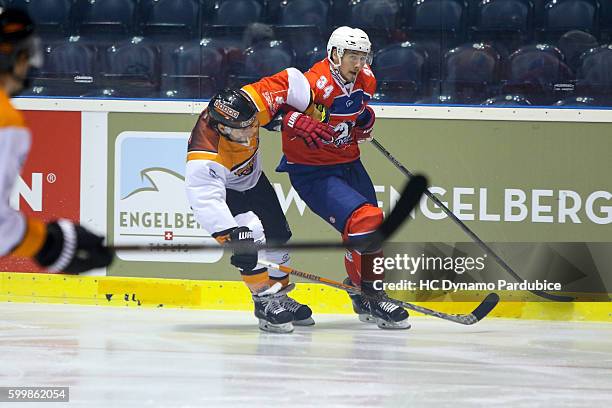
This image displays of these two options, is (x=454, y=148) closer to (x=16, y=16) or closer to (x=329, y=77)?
(x=329, y=77)

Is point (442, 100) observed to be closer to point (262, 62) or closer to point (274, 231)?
point (262, 62)

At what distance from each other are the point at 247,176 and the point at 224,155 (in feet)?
0.59

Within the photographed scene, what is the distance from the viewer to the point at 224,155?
523cm

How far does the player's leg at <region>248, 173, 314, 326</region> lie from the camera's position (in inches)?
210

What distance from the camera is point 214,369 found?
14.1 ft

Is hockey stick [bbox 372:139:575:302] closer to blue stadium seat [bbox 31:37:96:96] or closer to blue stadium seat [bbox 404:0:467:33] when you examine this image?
blue stadium seat [bbox 404:0:467:33]

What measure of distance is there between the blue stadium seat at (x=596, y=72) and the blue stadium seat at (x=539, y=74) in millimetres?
55

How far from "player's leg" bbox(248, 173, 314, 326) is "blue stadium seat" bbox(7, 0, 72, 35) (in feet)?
4.36

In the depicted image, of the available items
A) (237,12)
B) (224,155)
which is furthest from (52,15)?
(224,155)

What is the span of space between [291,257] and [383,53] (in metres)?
1.06

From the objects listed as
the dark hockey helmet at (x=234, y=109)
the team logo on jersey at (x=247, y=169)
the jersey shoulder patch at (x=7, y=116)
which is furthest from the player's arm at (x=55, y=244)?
the team logo on jersey at (x=247, y=169)

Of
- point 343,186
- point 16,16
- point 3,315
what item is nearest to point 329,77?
point 343,186

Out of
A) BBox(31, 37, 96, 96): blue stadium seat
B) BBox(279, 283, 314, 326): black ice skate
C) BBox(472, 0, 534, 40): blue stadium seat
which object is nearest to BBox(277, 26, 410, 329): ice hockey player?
BBox(279, 283, 314, 326): black ice skate

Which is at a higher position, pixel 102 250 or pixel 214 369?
pixel 102 250
